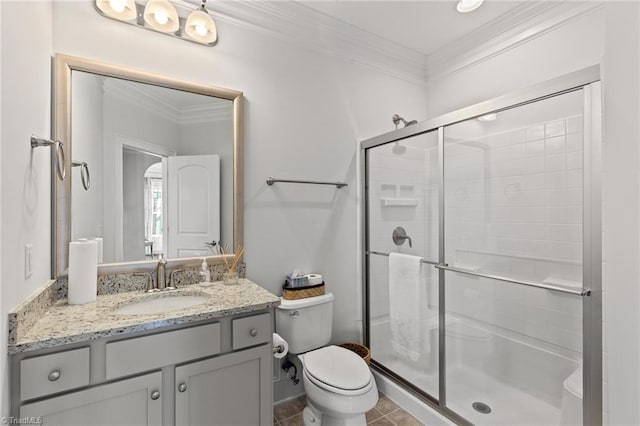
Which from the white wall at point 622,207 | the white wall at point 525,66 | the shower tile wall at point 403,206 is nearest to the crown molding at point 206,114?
the shower tile wall at point 403,206

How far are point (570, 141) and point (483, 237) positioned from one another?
0.67 metres

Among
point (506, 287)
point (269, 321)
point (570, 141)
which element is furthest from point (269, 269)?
point (570, 141)

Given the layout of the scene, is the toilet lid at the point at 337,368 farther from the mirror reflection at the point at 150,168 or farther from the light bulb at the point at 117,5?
the light bulb at the point at 117,5

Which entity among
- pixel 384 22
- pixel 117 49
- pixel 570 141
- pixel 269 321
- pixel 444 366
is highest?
pixel 384 22

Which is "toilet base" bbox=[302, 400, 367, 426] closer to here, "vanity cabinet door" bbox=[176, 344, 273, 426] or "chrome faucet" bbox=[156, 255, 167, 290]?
"vanity cabinet door" bbox=[176, 344, 273, 426]

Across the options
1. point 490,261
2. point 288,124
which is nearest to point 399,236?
point 490,261

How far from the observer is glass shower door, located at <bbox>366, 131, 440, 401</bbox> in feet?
6.35

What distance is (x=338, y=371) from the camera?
5.31 ft

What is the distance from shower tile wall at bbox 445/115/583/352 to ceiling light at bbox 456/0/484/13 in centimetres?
90

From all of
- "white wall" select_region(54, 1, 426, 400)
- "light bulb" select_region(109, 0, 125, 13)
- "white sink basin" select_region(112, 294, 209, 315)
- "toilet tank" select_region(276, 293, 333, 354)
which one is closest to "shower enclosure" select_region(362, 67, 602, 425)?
"white wall" select_region(54, 1, 426, 400)

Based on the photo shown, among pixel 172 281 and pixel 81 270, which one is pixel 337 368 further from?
pixel 81 270

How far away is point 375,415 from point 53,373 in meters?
1.69

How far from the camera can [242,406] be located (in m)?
1.34

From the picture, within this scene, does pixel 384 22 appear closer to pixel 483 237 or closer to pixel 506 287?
pixel 483 237
